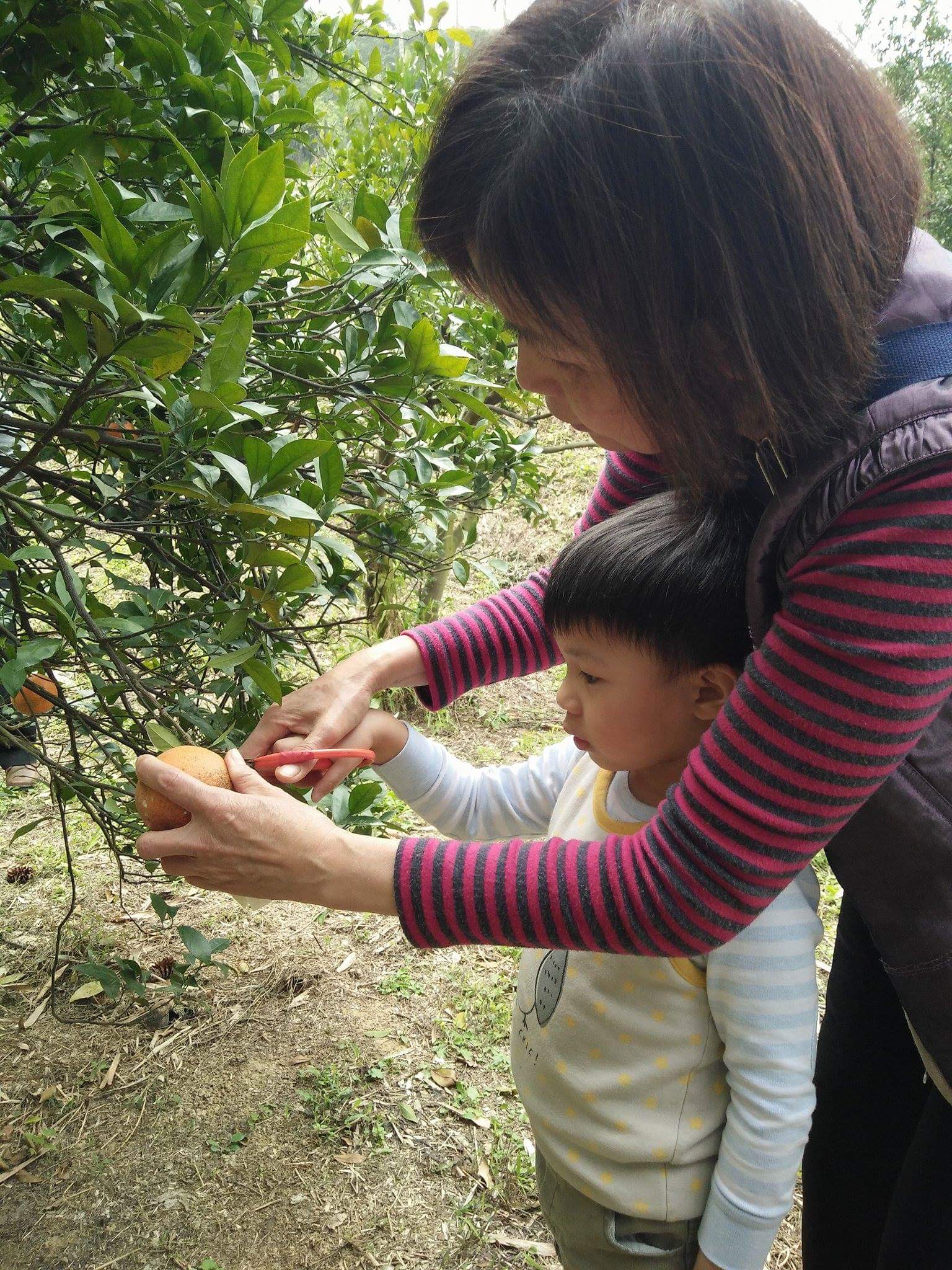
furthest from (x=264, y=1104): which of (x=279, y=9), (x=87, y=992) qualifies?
(x=279, y=9)

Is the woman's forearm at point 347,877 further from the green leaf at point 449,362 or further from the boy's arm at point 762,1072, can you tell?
the green leaf at point 449,362

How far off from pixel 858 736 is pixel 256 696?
A: 2.92 feet

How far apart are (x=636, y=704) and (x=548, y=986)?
414mm

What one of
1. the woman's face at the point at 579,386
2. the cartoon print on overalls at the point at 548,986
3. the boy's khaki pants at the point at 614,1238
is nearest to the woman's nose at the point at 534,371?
the woman's face at the point at 579,386

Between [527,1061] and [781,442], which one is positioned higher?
[781,442]

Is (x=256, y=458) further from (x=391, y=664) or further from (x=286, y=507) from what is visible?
(x=391, y=664)

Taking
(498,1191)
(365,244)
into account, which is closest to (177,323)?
(365,244)

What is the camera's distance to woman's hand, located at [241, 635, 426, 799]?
4.34 ft

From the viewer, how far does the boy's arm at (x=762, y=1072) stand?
1132 mm

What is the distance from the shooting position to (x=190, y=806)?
1064 mm

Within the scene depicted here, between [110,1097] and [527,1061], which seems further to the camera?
[110,1097]

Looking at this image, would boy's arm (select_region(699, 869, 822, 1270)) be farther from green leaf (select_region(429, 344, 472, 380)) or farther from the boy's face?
green leaf (select_region(429, 344, 472, 380))

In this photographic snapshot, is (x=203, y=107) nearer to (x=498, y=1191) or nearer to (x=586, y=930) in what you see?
(x=586, y=930)

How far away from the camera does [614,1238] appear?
1245 mm
